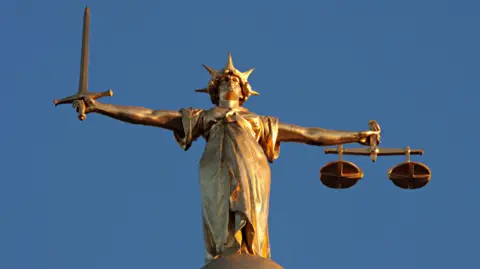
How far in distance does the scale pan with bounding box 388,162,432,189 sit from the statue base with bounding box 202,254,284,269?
12.0ft

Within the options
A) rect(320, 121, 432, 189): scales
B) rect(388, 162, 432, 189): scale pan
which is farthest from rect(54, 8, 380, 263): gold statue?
rect(388, 162, 432, 189): scale pan

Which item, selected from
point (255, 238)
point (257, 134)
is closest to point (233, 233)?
point (255, 238)

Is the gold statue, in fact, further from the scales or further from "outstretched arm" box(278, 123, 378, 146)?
the scales

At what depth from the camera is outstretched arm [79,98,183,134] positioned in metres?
29.0

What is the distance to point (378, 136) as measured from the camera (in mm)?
29953

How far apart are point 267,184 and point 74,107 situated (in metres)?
3.30

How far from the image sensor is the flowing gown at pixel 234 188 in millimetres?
27547

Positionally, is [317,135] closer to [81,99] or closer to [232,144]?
[232,144]

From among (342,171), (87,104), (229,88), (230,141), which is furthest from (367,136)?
(87,104)

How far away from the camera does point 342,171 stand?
2967 cm

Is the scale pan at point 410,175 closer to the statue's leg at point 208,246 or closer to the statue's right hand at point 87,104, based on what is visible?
the statue's leg at point 208,246

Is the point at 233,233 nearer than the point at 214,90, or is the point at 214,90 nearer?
the point at 233,233

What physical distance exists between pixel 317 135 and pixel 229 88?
1654 mm

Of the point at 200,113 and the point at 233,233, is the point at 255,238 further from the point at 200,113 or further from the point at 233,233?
the point at 200,113
